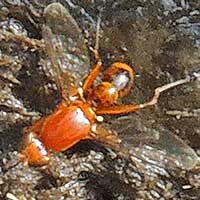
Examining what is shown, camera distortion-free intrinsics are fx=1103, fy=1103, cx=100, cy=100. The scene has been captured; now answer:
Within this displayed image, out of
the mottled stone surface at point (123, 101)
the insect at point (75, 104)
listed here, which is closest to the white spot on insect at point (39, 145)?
the insect at point (75, 104)

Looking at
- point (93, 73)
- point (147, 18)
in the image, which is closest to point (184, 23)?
point (147, 18)

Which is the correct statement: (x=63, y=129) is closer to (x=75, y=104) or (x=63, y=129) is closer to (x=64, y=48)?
(x=75, y=104)

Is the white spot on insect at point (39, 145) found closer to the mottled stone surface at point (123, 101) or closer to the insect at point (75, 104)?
the insect at point (75, 104)

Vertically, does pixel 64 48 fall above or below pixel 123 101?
above

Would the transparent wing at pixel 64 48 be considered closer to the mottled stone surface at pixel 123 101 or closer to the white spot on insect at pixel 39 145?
the mottled stone surface at pixel 123 101

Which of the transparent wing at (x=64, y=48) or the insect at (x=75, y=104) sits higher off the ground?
the transparent wing at (x=64, y=48)

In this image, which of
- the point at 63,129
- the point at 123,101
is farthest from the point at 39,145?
the point at 123,101

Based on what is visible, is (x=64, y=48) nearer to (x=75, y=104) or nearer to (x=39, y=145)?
(x=75, y=104)
